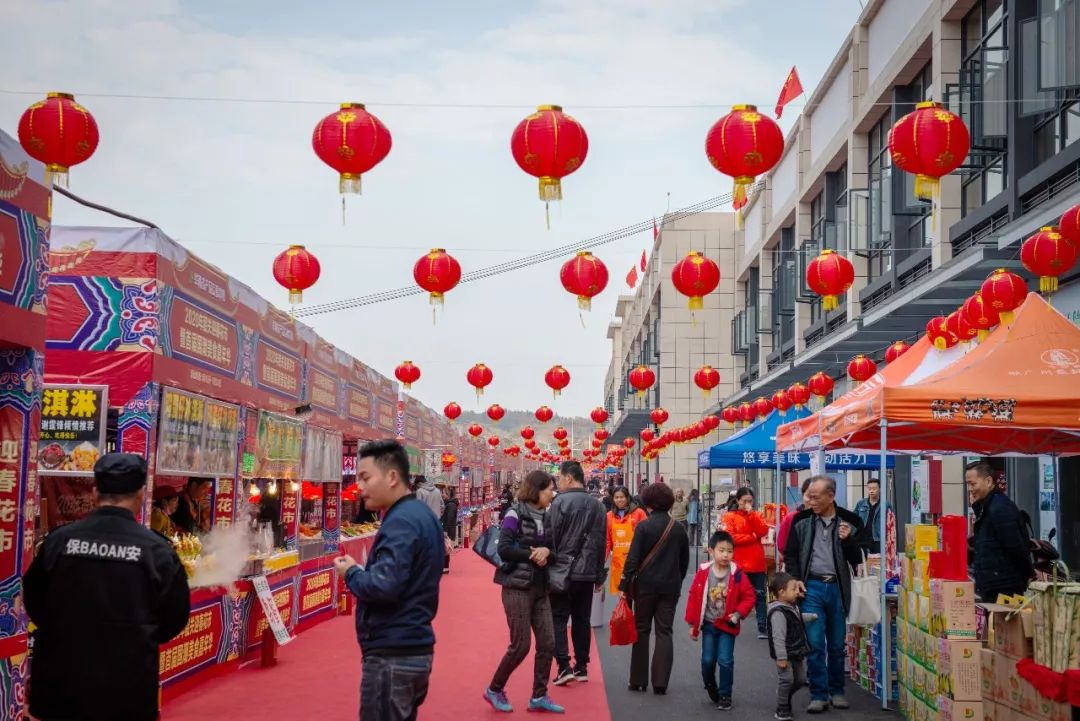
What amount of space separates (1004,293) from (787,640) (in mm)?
4051

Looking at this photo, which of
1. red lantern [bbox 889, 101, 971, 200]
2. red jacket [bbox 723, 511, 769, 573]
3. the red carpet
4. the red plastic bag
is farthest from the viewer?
red jacket [bbox 723, 511, 769, 573]

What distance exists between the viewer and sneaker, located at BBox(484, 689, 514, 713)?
8977 mm

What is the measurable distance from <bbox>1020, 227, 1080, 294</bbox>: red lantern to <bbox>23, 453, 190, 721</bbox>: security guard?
8.45 m

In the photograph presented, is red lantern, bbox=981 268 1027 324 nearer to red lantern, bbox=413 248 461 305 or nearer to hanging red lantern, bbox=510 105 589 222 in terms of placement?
hanging red lantern, bbox=510 105 589 222

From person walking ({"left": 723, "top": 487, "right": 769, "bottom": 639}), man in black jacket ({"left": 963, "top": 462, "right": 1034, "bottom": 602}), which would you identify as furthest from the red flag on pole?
man in black jacket ({"left": 963, "top": 462, "right": 1034, "bottom": 602})

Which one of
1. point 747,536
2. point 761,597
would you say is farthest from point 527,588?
point 761,597

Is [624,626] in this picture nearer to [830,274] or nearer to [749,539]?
[749,539]

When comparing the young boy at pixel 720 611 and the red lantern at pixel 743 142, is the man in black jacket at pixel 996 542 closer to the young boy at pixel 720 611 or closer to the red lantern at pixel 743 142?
the young boy at pixel 720 611

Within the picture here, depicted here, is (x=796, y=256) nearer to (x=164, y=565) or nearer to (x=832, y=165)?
(x=832, y=165)

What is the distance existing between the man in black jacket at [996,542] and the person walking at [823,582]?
44.2 inches

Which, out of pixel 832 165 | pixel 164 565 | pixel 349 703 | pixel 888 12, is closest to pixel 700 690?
pixel 349 703

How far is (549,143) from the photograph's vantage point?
9.04m

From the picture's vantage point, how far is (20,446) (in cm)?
636

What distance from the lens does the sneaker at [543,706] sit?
9.02 meters
